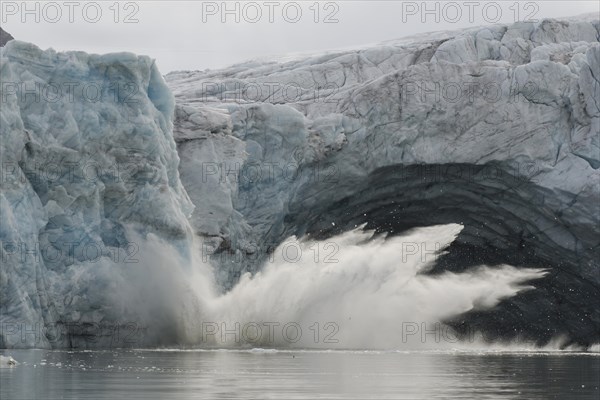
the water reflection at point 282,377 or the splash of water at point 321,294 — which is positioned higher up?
the splash of water at point 321,294

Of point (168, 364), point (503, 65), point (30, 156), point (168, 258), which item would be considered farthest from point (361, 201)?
point (168, 364)

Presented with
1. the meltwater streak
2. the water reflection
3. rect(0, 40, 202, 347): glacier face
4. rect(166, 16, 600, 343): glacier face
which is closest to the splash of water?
the meltwater streak

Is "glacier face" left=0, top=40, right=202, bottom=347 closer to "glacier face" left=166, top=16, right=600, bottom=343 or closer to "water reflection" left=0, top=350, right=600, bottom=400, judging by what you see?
"water reflection" left=0, top=350, right=600, bottom=400

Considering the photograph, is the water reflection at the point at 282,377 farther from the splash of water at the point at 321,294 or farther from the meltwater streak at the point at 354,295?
the meltwater streak at the point at 354,295

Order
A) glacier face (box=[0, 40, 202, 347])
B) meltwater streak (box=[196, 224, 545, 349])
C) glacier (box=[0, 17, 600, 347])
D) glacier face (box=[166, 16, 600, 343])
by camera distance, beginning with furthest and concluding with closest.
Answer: glacier face (box=[166, 16, 600, 343]) → meltwater streak (box=[196, 224, 545, 349]) → glacier (box=[0, 17, 600, 347]) → glacier face (box=[0, 40, 202, 347])

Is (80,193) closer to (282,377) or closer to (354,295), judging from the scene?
(354,295)

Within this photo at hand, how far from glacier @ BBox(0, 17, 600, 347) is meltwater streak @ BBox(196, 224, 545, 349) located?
38cm

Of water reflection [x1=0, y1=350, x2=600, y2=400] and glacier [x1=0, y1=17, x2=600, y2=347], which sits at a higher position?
glacier [x1=0, y1=17, x2=600, y2=347]

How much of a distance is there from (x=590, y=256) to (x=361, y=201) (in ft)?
22.0

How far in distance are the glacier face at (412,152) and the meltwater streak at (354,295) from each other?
1.25 meters

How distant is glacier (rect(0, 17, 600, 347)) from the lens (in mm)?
29516

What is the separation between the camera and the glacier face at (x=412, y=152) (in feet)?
112

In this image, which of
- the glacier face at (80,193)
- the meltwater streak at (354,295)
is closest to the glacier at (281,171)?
the glacier face at (80,193)

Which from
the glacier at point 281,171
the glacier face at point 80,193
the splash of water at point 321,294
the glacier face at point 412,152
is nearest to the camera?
the glacier face at point 80,193
